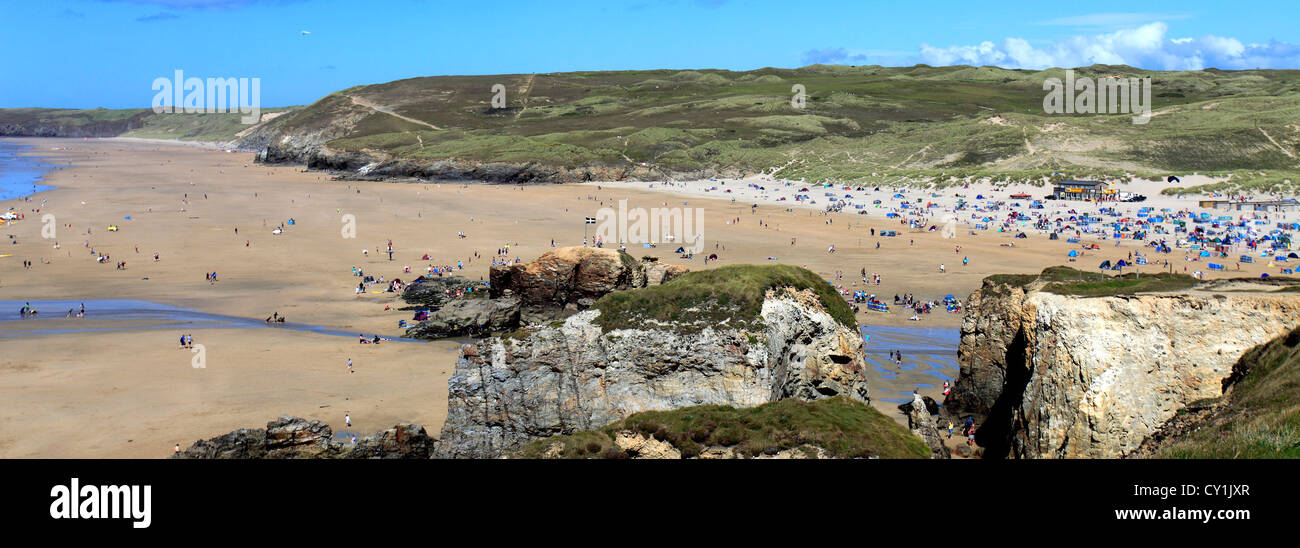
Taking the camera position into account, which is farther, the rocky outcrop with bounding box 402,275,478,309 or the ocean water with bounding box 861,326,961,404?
the rocky outcrop with bounding box 402,275,478,309

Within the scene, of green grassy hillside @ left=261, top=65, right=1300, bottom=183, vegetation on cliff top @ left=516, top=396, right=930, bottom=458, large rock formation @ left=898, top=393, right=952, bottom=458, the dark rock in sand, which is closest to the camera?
vegetation on cliff top @ left=516, top=396, right=930, bottom=458

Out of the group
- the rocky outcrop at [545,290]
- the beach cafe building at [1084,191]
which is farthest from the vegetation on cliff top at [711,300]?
the beach cafe building at [1084,191]

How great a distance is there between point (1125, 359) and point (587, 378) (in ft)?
37.0

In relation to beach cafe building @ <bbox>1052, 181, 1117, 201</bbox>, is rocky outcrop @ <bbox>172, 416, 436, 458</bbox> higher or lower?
lower

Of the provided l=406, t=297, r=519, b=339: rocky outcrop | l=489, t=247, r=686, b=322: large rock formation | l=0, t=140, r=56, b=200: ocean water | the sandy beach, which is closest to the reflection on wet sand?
the sandy beach

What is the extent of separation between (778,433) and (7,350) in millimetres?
32271

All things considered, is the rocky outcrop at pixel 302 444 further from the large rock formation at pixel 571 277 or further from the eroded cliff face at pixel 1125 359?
the large rock formation at pixel 571 277

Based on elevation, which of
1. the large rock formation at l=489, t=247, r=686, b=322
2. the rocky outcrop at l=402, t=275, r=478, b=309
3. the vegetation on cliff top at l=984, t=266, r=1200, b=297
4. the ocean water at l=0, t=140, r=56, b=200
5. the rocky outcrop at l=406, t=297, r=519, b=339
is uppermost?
the ocean water at l=0, t=140, r=56, b=200

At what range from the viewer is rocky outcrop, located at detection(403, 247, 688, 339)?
36375 mm

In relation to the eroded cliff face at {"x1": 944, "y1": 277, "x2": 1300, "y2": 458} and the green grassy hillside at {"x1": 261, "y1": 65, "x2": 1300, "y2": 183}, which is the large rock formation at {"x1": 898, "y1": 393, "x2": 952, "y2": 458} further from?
the green grassy hillside at {"x1": 261, "y1": 65, "x2": 1300, "y2": 183}

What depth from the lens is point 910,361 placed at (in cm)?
3356

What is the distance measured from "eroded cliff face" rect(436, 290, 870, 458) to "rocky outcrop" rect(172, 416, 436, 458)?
34.6 inches

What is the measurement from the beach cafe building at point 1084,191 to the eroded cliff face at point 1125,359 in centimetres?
6816

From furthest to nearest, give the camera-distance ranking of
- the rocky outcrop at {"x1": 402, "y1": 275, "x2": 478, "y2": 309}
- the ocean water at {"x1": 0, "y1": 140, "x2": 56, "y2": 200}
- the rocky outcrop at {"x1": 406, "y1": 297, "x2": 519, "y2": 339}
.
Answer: the ocean water at {"x1": 0, "y1": 140, "x2": 56, "y2": 200}
the rocky outcrop at {"x1": 402, "y1": 275, "x2": 478, "y2": 309}
the rocky outcrop at {"x1": 406, "y1": 297, "x2": 519, "y2": 339}
